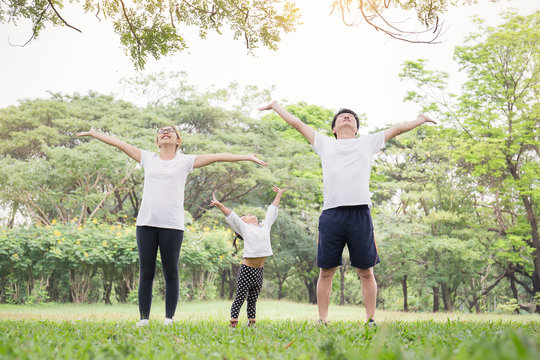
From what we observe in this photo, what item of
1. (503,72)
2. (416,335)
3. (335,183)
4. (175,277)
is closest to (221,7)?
(335,183)

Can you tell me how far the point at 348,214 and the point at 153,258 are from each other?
5.94 feet

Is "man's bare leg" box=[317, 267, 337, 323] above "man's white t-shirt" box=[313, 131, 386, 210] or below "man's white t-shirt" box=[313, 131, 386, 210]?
below

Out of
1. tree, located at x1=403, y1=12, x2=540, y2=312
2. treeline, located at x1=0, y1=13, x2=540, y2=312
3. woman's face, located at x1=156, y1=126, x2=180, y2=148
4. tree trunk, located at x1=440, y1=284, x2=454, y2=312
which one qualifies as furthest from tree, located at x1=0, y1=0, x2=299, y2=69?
tree trunk, located at x1=440, y1=284, x2=454, y2=312

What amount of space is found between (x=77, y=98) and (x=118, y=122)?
124 inches

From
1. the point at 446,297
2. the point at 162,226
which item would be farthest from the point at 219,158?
the point at 446,297

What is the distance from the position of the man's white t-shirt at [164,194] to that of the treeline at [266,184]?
20.9ft

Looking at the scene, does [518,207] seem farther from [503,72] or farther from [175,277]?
[175,277]

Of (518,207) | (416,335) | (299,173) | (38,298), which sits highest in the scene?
(299,173)

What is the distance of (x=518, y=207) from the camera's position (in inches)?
646

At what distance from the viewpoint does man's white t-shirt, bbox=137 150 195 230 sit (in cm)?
398

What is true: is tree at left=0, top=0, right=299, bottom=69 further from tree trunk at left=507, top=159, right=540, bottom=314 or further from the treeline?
tree trunk at left=507, top=159, right=540, bottom=314

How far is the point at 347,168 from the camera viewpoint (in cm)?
380

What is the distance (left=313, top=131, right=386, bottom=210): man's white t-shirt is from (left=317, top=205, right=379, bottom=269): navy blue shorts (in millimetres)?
84

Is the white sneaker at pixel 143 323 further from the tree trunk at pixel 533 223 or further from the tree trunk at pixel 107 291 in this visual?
the tree trunk at pixel 533 223
